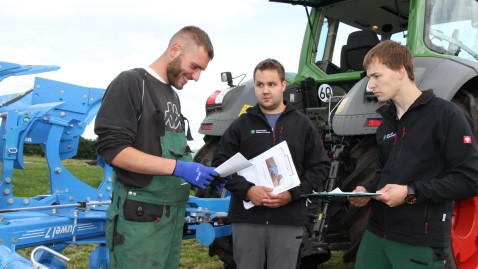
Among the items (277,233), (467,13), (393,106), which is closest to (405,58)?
(393,106)

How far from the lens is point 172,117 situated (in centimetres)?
257

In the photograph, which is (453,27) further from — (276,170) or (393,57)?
(276,170)

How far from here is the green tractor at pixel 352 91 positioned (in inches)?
134

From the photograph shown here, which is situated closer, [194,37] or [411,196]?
[411,196]

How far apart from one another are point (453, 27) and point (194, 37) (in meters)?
2.65

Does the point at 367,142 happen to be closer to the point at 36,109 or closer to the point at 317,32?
the point at 317,32

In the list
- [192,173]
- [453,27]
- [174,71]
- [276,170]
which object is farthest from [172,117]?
[453,27]

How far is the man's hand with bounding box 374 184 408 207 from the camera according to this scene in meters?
2.38

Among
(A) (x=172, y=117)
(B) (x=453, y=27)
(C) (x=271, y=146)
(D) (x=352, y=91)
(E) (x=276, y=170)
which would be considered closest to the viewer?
(A) (x=172, y=117)

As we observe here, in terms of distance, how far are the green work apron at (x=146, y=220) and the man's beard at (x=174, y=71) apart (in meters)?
0.28

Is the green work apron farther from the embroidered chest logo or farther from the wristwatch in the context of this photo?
the wristwatch

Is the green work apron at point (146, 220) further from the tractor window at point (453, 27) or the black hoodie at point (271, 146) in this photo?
the tractor window at point (453, 27)

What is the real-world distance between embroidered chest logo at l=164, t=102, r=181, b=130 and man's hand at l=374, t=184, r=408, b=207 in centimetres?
106

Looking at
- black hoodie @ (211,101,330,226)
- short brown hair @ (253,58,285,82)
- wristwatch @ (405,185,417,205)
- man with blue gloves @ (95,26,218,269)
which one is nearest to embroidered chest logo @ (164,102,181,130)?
man with blue gloves @ (95,26,218,269)
